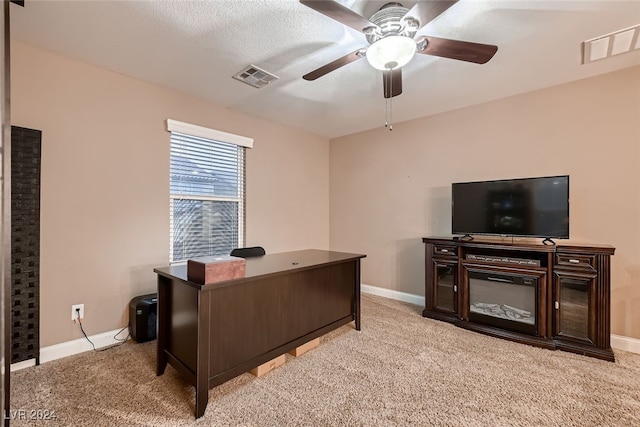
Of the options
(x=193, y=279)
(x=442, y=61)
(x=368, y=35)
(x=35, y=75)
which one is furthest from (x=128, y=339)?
(x=442, y=61)

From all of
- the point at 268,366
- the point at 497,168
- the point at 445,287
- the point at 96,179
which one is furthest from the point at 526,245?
the point at 96,179

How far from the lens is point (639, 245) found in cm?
247

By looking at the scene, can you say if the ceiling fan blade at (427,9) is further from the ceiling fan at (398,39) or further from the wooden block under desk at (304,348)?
the wooden block under desk at (304,348)

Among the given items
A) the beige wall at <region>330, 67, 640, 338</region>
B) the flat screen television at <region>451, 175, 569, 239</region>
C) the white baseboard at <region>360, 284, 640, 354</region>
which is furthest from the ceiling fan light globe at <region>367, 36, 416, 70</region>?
the white baseboard at <region>360, 284, 640, 354</region>

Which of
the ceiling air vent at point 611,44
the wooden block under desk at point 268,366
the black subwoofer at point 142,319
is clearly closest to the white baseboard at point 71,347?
the black subwoofer at point 142,319

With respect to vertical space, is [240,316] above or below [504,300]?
above

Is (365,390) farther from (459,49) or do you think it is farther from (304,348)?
(459,49)

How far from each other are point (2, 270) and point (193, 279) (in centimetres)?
82

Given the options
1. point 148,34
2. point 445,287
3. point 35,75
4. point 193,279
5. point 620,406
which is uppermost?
point 148,34

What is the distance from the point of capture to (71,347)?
2340 mm

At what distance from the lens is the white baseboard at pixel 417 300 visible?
2.48 meters

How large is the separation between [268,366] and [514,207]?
275 centimetres

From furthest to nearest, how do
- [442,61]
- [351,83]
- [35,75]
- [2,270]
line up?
[351,83], [442,61], [35,75], [2,270]

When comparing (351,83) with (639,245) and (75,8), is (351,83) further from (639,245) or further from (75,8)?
(639,245)
